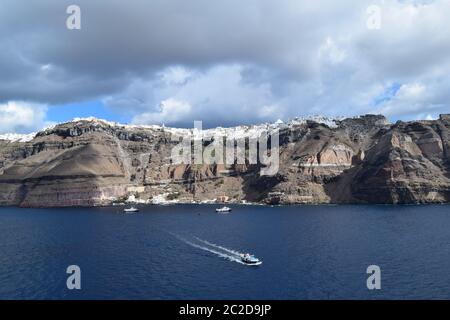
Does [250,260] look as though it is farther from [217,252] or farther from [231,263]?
[217,252]

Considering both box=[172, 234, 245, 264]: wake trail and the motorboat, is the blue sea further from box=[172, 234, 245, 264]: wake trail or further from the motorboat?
the motorboat

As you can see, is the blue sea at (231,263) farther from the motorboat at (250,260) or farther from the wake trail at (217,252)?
the motorboat at (250,260)

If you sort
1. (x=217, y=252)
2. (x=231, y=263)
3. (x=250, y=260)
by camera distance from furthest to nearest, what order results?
1. (x=217, y=252)
2. (x=231, y=263)
3. (x=250, y=260)

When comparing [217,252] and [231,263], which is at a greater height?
[217,252]

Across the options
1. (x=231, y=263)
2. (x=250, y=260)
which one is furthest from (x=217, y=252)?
(x=250, y=260)

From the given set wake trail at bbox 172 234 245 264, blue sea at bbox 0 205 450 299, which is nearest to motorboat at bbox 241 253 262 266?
blue sea at bbox 0 205 450 299

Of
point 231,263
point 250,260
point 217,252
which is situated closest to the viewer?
point 250,260

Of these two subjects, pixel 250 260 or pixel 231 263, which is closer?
pixel 250 260

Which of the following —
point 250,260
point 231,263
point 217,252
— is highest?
point 250,260
